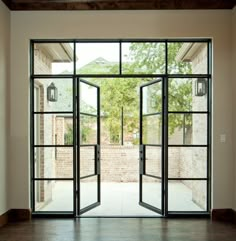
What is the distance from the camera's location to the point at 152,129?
6.74 metres

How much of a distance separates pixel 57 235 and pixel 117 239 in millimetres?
Result: 901

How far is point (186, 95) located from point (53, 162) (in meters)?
2.68

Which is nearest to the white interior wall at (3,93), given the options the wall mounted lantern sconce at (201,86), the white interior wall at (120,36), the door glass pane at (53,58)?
the white interior wall at (120,36)

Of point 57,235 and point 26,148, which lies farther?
point 26,148

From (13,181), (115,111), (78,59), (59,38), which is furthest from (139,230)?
(115,111)

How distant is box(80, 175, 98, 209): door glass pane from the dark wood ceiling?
3092mm

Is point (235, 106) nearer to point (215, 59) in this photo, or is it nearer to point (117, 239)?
point (215, 59)

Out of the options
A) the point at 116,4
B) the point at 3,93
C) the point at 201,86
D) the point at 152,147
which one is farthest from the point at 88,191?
the point at 116,4

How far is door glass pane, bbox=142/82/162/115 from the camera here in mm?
6602

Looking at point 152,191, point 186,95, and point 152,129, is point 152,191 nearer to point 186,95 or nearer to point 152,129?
point 152,129

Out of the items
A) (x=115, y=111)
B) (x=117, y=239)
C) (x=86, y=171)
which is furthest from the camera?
(x=115, y=111)

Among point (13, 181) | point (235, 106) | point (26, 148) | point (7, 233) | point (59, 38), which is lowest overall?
point (7, 233)

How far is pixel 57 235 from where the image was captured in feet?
17.4

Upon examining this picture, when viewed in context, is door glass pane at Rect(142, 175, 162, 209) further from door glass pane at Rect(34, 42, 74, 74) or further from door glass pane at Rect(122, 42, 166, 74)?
door glass pane at Rect(34, 42, 74, 74)
